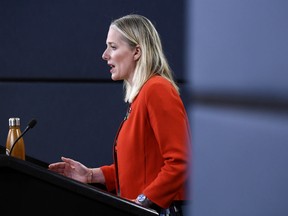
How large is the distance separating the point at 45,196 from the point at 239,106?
603 mm

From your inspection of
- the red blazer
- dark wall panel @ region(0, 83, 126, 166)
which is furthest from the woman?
dark wall panel @ region(0, 83, 126, 166)

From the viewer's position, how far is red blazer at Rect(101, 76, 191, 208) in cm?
110

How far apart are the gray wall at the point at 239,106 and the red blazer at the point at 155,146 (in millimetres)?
790

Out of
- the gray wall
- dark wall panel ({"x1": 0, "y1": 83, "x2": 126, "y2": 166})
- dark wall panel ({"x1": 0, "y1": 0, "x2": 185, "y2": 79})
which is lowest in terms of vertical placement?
dark wall panel ({"x1": 0, "y1": 83, "x2": 126, "y2": 166})

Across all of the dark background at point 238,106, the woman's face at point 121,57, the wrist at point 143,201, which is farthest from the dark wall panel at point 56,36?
the dark background at point 238,106

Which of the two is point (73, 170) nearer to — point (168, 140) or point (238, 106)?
point (168, 140)

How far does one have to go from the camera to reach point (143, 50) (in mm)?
1260

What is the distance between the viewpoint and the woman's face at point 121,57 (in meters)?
1.28

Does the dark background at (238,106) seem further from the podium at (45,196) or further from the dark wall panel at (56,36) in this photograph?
the dark wall panel at (56,36)

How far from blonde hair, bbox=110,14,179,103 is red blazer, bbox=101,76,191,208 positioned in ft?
0.14

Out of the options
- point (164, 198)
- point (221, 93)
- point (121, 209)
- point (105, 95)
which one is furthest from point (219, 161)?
point (105, 95)

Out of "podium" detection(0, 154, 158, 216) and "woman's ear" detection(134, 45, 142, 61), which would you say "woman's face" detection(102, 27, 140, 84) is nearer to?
"woman's ear" detection(134, 45, 142, 61)

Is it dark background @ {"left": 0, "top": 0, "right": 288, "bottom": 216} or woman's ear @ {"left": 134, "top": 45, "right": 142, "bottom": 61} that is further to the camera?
woman's ear @ {"left": 134, "top": 45, "right": 142, "bottom": 61}

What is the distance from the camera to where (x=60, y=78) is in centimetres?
200
